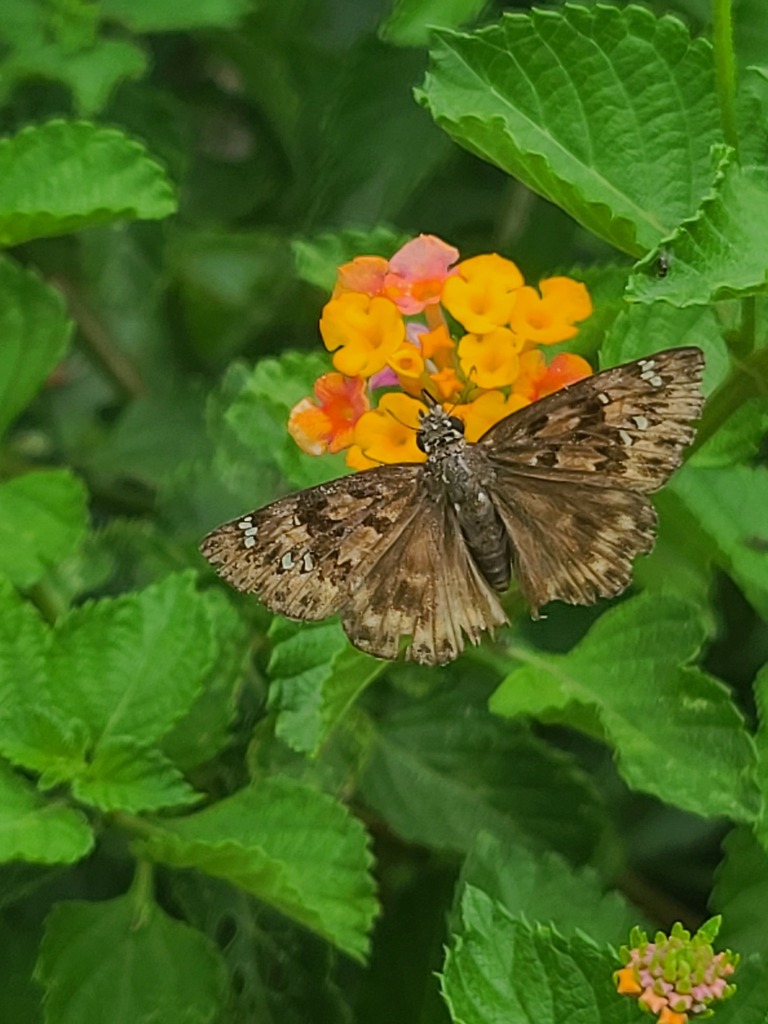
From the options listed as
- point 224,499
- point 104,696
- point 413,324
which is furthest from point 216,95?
point 104,696

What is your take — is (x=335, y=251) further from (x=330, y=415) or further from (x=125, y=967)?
(x=125, y=967)

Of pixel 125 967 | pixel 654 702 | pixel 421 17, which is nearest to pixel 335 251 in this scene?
pixel 421 17

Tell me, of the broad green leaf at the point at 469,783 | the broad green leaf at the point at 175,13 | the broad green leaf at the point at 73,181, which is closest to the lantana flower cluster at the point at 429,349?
the broad green leaf at the point at 73,181

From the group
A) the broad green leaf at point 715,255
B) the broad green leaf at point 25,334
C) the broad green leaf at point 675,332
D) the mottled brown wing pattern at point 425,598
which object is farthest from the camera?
the broad green leaf at point 25,334

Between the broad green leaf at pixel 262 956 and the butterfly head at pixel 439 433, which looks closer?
the butterfly head at pixel 439 433

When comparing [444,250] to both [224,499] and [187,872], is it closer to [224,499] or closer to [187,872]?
[224,499]

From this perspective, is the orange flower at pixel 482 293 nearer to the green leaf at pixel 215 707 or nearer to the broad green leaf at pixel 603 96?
the broad green leaf at pixel 603 96

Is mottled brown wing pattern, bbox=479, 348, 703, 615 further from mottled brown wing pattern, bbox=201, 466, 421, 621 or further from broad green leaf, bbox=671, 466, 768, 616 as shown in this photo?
broad green leaf, bbox=671, 466, 768, 616
